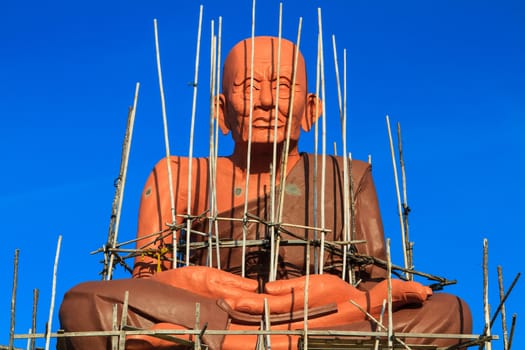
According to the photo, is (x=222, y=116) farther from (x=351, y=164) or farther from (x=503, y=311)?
(x=503, y=311)

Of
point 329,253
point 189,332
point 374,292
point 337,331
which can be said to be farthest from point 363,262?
point 189,332

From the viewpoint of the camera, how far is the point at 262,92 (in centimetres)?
1388

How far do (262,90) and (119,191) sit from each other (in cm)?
191

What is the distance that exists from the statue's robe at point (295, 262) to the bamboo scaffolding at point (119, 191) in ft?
1.71

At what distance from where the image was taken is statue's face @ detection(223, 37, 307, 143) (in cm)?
1381

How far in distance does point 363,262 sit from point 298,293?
5.27 ft

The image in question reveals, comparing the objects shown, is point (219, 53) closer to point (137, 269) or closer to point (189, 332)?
point (137, 269)

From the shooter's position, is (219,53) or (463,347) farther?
(219,53)

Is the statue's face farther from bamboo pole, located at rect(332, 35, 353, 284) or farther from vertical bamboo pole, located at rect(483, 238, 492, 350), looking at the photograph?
vertical bamboo pole, located at rect(483, 238, 492, 350)

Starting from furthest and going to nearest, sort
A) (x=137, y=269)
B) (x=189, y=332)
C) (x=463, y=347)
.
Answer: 1. (x=137, y=269)
2. (x=463, y=347)
3. (x=189, y=332)

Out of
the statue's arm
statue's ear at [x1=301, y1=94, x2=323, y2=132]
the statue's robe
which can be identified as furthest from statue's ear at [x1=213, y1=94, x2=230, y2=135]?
statue's ear at [x1=301, y1=94, x2=323, y2=132]

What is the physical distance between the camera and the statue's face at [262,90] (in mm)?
13812

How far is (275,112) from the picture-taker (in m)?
13.7

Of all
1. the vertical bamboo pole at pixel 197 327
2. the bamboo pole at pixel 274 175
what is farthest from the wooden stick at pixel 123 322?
the bamboo pole at pixel 274 175
